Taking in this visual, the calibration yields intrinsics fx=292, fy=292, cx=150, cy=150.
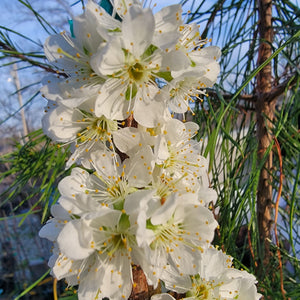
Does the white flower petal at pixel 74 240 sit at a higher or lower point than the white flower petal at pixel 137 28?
lower

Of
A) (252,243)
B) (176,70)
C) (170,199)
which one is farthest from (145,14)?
(252,243)

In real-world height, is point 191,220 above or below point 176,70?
below

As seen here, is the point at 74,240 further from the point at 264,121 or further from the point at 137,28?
the point at 264,121

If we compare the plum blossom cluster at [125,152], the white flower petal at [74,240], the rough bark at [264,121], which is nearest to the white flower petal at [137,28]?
the plum blossom cluster at [125,152]

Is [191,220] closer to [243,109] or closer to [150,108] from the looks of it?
[150,108]

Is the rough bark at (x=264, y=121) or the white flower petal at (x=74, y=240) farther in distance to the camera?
the rough bark at (x=264, y=121)

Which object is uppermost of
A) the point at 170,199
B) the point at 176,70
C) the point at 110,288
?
the point at 176,70

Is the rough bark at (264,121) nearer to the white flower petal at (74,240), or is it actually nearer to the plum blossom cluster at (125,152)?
the plum blossom cluster at (125,152)
